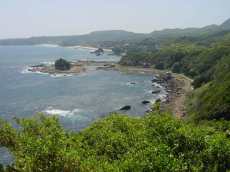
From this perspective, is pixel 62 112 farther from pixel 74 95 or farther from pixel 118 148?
pixel 118 148

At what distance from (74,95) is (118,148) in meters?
102

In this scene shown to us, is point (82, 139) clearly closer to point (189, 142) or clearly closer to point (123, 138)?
point (123, 138)

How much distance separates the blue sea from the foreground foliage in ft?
106

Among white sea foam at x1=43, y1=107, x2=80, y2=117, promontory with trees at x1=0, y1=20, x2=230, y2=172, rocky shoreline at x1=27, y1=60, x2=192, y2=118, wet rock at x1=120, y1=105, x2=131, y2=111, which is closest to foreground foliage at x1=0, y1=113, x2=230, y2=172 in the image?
promontory with trees at x1=0, y1=20, x2=230, y2=172

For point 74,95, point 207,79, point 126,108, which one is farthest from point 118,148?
point 207,79

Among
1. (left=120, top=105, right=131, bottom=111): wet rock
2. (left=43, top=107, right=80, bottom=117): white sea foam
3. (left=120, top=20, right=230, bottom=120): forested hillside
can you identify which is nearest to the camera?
(left=120, top=20, right=230, bottom=120): forested hillside

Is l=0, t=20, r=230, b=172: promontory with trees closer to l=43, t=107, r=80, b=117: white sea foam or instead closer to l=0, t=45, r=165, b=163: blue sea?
l=0, t=45, r=165, b=163: blue sea

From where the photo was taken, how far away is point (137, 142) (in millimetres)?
36281

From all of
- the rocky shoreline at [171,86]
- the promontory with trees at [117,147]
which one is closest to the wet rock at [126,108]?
the rocky shoreline at [171,86]

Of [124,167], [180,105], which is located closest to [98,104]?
[180,105]

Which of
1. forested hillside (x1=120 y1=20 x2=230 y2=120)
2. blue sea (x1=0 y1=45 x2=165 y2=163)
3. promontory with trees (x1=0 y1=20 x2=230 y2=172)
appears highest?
promontory with trees (x1=0 y1=20 x2=230 y2=172)

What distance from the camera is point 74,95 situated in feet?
449

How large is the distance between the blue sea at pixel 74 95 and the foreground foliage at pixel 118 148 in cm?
3231

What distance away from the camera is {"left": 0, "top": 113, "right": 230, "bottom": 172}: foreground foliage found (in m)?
26.3
